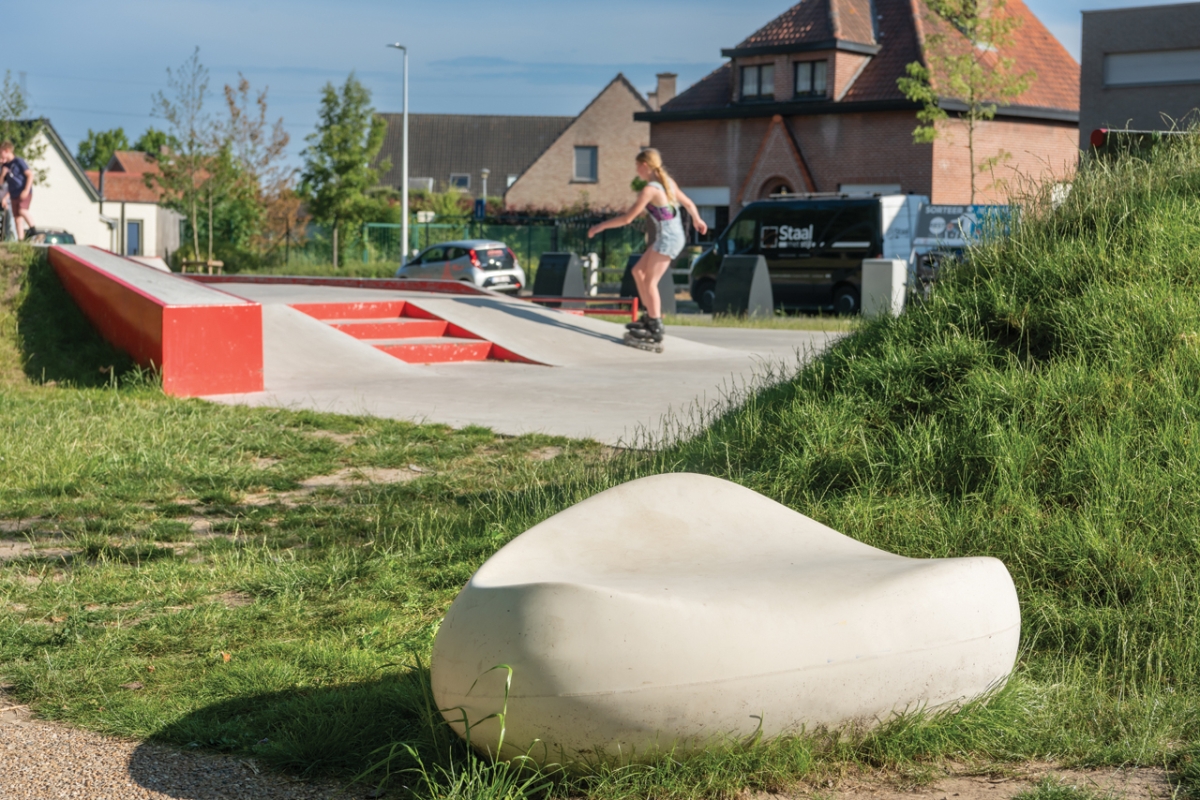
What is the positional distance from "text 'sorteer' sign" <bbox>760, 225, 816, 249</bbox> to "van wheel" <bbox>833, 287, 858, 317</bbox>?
109 cm

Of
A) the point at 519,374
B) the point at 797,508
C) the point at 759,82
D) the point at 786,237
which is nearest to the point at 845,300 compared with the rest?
the point at 786,237

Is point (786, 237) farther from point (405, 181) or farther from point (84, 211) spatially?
point (84, 211)

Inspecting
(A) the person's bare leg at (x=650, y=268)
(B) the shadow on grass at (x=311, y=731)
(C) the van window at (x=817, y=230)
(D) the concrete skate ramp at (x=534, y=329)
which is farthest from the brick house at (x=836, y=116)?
(B) the shadow on grass at (x=311, y=731)

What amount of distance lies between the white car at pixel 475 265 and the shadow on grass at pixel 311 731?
2751cm

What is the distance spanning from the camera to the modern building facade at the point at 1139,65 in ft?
82.9

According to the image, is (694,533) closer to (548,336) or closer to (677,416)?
(677,416)

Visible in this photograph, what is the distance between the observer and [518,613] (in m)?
2.69

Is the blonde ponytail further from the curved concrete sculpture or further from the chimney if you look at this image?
the chimney

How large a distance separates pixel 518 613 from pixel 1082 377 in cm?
345

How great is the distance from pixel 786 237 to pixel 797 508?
66.4 feet

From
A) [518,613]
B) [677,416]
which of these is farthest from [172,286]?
[518,613]

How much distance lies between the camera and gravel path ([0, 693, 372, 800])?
9.31 feet

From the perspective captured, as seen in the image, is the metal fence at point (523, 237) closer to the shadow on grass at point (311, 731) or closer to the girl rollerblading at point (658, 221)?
the girl rollerblading at point (658, 221)

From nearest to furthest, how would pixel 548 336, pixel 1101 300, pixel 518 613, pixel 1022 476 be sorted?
pixel 518 613, pixel 1022 476, pixel 1101 300, pixel 548 336
